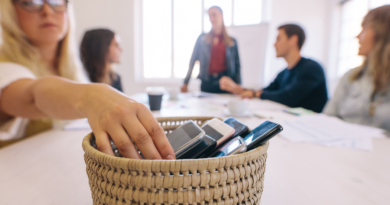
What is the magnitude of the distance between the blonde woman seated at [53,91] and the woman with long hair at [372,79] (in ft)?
4.06

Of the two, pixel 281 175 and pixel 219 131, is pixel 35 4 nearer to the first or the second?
pixel 219 131

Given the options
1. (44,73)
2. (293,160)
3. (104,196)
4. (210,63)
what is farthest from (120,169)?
(210,63)

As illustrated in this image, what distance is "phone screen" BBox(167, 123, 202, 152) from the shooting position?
30cm

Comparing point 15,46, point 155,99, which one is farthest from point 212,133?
point 15,46

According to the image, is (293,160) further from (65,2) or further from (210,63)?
(210,63)

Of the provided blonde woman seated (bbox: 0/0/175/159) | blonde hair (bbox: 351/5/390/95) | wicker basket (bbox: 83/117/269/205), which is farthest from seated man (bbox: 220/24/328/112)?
wicker basket (bbox: 83/117/269/205)

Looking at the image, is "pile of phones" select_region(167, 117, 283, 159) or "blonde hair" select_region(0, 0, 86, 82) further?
"blonde hair" select_region(0, 0, 86, 82)

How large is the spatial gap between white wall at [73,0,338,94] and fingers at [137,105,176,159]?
3319mm

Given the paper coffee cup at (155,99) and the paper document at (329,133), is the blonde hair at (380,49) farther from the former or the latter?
the paper coffee cup at (155,99)

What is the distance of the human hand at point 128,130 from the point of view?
0.91 feet

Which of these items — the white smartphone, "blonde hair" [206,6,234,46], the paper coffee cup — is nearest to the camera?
the white smartphone

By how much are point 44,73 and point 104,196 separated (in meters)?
0.86

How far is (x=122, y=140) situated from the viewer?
27cm

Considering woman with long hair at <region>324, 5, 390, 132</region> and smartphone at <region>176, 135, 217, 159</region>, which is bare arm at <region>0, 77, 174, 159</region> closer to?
smartphone at <region>176, 135, 217, 159</region>
